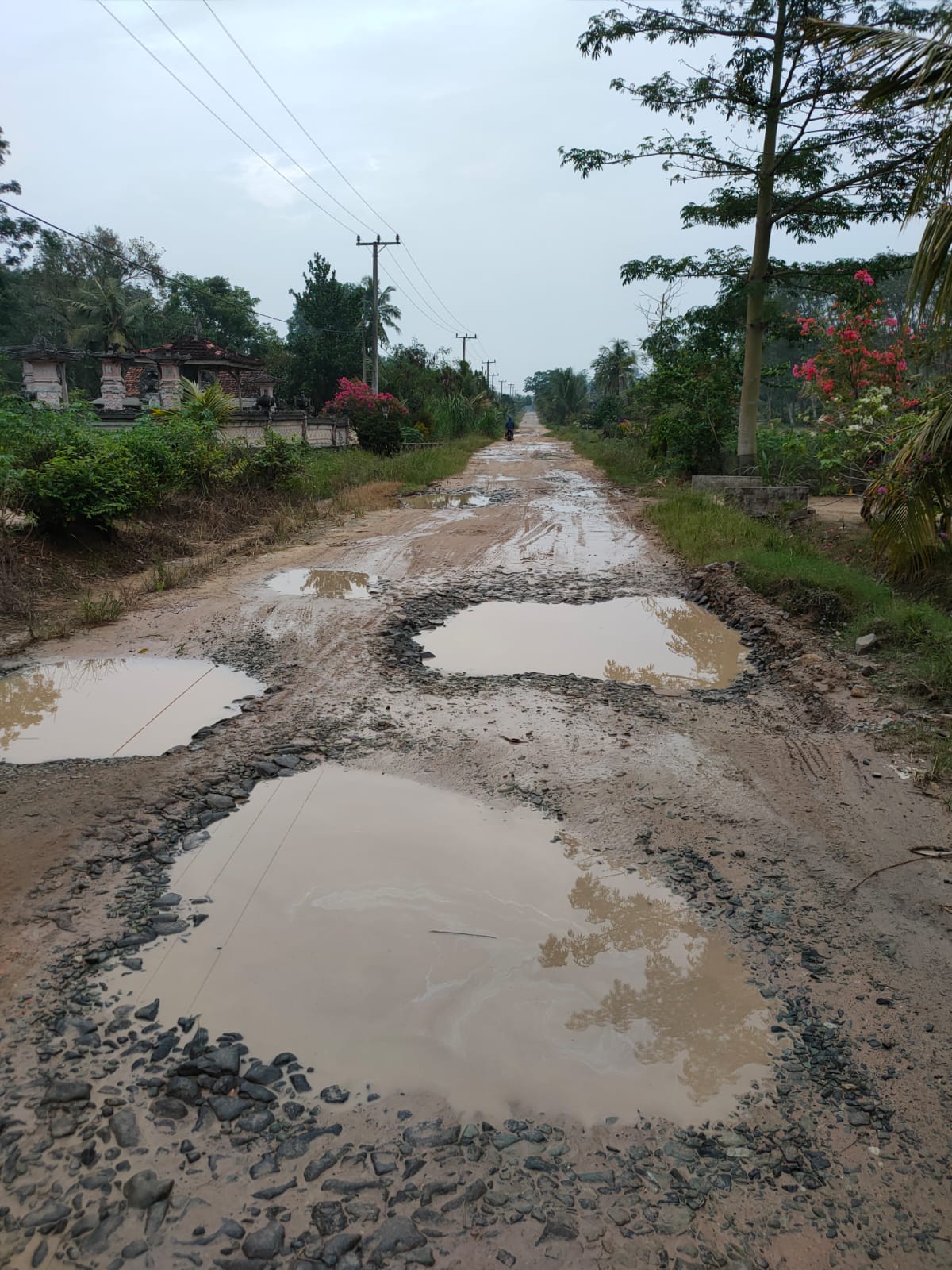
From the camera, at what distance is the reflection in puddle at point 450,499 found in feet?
48.6

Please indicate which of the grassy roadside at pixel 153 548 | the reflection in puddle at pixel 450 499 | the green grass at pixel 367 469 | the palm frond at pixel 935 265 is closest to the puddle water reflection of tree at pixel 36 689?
the grassy roadside at pixel 153 548

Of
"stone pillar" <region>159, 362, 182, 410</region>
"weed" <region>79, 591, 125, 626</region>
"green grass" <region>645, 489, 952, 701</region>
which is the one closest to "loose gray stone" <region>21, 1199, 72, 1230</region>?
"green grass" <region>645, 489, 952, 701</region>

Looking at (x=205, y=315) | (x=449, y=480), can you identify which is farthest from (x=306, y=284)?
(x=449, y=480)

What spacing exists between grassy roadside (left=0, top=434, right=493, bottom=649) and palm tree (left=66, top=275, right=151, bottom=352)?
80.2 feet

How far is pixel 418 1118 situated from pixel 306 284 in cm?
3848

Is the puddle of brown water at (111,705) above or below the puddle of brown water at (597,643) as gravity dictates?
below

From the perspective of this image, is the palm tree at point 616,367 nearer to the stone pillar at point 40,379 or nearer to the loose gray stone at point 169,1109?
the stone pillar at point 40,379

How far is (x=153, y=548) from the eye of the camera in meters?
9.40

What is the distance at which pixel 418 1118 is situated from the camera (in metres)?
2.09

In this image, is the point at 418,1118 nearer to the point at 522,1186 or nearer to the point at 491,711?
the point at 522,1186

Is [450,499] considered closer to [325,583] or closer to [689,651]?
[325,583]

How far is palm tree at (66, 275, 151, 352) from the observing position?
34.4 m

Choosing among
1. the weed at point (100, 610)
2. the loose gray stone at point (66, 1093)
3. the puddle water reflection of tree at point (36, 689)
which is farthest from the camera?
the weed at point (100, 610)

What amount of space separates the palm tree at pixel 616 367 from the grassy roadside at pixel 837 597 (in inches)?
1199
